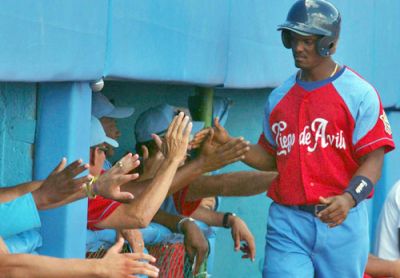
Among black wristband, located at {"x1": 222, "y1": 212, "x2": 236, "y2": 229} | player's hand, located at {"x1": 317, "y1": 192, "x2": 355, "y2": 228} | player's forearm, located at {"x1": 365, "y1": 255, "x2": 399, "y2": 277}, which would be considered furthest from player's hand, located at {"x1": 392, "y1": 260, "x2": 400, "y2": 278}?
player's hand, located at {"x1": 317, "y1": 192, "x2": 355, "y2": 228}

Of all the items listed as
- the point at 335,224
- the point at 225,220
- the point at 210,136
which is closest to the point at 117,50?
the point at 210,136

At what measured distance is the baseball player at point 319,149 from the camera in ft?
18.6

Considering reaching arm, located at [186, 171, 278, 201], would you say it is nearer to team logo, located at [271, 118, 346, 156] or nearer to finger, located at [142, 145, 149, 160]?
finger, located at [142, 145, 149, 160]

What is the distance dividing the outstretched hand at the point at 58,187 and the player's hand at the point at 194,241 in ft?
5.49

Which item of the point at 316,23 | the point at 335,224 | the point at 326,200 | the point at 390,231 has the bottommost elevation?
the point at 390,231

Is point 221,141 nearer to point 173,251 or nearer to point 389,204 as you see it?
point 173,251

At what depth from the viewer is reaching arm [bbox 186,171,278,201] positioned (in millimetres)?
6441

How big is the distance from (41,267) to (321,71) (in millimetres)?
2272

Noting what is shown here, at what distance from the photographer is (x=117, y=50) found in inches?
211

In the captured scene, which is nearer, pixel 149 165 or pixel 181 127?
pixel 181 127

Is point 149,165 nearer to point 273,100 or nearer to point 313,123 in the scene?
point 273,100

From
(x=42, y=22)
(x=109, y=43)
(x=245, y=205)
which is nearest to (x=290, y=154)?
(x=109, y=43)

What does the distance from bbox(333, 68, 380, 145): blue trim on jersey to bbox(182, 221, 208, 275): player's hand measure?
1.08 metres

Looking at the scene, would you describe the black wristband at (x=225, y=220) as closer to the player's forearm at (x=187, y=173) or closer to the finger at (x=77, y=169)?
the player's forearm at (x=187, y=173)
